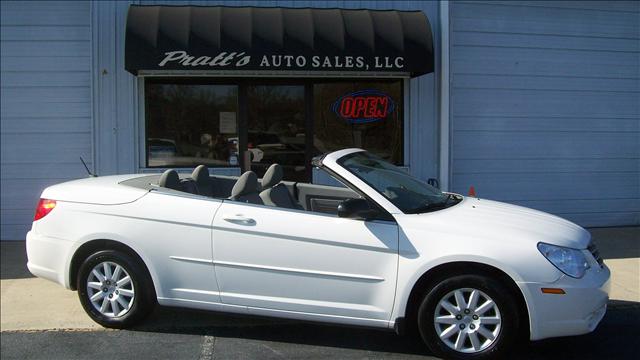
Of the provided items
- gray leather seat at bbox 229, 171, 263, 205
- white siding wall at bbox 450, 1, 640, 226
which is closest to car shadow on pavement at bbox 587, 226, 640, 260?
white siding wall at bbox 450, 1, 640, 226

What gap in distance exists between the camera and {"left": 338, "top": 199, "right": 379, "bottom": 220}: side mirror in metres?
4.36

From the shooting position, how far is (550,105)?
978 cm

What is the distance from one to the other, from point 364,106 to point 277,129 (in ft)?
4.62

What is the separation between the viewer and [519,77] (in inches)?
381

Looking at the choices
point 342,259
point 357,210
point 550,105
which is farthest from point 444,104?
point 342,259

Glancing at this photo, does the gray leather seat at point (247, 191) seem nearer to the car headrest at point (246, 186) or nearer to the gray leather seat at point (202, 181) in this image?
the car headrest at point (246, 186)

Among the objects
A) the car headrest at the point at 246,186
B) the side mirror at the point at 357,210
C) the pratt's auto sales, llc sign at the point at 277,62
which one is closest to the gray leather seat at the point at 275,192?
the car headrest at the point at 246,186

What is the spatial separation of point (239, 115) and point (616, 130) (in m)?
A: 6.27

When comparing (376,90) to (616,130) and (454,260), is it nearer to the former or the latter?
(616,130)

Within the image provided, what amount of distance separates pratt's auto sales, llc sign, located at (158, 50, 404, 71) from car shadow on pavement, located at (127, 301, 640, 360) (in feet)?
12.0

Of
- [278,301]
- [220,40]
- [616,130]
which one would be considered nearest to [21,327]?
[278,301]

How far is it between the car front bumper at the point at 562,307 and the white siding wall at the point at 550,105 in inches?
217

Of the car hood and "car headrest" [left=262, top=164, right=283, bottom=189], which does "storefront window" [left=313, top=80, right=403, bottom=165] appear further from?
the car hood

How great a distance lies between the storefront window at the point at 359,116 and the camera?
9.30 metres
